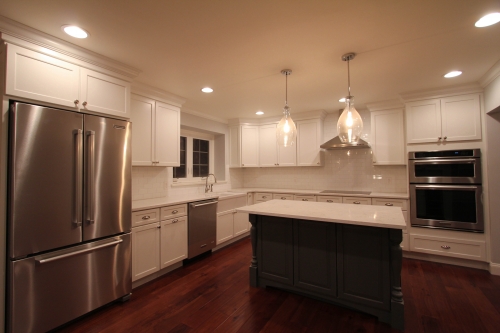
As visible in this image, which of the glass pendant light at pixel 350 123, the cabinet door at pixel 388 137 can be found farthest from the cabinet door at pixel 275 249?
the cabinet door at pixel 388 137

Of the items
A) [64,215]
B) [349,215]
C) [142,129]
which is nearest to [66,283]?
[64,215]

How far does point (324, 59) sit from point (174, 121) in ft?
7.33

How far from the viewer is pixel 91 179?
2094 mm

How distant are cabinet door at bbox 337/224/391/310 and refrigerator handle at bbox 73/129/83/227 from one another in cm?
232

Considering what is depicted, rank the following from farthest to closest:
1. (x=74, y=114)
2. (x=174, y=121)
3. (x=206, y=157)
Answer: (x=206, y=157)
(x=174, y=121)
(x=74, y=114)

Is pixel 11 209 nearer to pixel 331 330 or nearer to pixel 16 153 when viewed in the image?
pixel 16 153

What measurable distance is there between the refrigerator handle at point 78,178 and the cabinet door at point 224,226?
210 centimetres

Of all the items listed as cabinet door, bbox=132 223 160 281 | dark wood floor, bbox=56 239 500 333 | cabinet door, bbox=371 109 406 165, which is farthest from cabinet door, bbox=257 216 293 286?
cabinet door, bbox=371 109 406 165

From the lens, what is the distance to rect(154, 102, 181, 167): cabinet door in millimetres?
3227

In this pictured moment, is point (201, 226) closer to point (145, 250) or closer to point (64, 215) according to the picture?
point (145, 250)

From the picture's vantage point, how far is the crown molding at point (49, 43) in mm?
1724

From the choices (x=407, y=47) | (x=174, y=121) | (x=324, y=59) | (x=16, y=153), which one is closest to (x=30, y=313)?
(x=16, y=153)

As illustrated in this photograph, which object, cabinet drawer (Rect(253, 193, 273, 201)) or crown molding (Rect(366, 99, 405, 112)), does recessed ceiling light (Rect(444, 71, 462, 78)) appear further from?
Answer: cabinet drawer (Rect(253, 193, 273, 201))

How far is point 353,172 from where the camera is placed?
4391 mm
